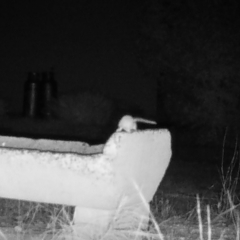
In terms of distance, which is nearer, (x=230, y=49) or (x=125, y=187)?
(x=125, y=187)

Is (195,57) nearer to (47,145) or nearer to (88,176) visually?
(47,145)

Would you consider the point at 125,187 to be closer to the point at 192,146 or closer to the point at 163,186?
the point at 163,186

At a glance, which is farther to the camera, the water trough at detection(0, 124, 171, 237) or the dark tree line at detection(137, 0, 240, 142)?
the dark tree line at detection(137, 0, 240, 142)

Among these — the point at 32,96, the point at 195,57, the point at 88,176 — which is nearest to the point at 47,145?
the point at 88,176

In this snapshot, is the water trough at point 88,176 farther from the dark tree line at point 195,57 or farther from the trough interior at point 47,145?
the dark tree line at point 195,57

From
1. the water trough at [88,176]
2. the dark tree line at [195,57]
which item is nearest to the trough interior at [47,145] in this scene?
the water trough at [88,176]

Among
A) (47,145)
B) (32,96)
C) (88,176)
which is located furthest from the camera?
(32,96)

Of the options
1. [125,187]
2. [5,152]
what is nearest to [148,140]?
[125,187]

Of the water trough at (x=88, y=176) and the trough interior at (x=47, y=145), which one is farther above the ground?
the trough interior at (x=47, y=145)

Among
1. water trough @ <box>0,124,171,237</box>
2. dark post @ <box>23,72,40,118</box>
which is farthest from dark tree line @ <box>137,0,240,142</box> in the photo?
water trough @ <box>0,124,171,237</box>

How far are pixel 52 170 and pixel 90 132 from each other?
6760 mm

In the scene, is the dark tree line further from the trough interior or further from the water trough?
the water trough

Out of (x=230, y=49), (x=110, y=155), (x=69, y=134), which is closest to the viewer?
(x=110, y=155)

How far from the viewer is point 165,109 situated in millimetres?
9883
